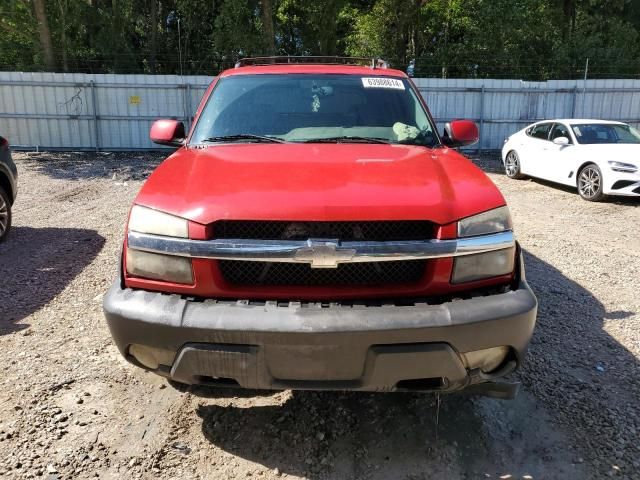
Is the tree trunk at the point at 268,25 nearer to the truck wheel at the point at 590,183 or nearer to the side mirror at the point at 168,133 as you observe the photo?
the truck wheel at the point at 590,183

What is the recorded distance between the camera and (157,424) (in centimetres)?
297

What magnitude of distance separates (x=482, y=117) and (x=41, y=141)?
44.2ft

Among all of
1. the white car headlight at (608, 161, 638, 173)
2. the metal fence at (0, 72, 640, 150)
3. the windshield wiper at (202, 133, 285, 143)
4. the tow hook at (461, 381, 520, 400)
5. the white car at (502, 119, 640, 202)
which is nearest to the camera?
the tow hook at (461, 381, 520, 400)

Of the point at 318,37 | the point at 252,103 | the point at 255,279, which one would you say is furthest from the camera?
the point at 318,37

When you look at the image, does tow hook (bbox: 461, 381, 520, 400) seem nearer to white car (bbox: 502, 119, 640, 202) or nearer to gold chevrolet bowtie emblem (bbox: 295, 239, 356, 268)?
gold chevrolet bowtie emblem (bbox: 295, 239, 356, 268)

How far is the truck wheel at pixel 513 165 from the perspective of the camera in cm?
1223

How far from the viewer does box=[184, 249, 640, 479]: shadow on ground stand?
2670mm

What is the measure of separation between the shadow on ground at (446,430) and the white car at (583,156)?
6.63 m

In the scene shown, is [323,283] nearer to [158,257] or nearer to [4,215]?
[158,257]

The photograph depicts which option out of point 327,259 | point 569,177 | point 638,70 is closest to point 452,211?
point 327,259

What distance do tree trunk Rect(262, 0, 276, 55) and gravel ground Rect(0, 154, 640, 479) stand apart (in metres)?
16.3

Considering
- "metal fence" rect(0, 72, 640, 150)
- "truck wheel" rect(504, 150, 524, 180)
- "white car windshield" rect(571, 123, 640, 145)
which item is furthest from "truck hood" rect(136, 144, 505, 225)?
"metal fence" rect(0, 72, 640, 150)

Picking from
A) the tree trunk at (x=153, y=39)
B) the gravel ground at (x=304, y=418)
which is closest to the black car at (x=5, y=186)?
the gravel ground at (x=304, y=418)

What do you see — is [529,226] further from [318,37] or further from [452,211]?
[318,37]
